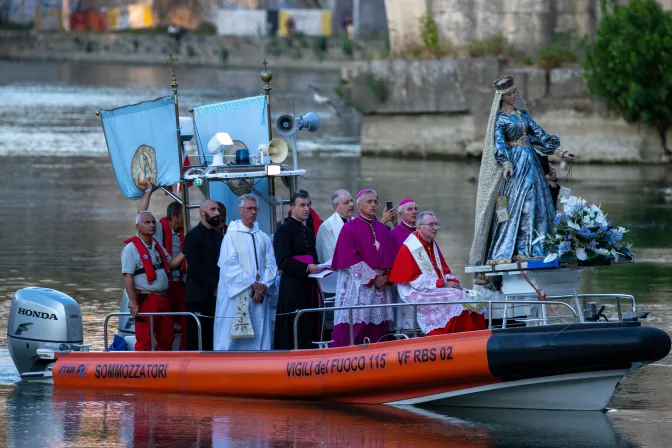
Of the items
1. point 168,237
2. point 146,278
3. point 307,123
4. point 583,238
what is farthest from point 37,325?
point 583,238

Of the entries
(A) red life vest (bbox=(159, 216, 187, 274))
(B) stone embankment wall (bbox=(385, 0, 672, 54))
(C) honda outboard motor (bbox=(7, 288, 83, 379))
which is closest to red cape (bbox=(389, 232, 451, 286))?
(A) red life vest (bbox=(159, 216, 187, 274))

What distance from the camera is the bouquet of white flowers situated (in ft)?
41.9

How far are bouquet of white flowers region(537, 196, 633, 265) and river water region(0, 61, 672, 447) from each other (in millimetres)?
1224

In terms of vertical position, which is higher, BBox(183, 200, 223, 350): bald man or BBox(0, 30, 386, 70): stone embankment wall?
BBox(0, 30, 386, 70): stone embankment wall

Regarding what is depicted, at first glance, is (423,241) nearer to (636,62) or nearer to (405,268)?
(405,268)

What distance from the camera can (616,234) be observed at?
12.9 m

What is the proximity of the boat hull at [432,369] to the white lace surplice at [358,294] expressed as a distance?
1.39 ft

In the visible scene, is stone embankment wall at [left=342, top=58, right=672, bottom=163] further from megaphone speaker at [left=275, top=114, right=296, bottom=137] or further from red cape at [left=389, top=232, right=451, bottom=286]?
red cape at [left=389, top=232, right=451, bottom=286]

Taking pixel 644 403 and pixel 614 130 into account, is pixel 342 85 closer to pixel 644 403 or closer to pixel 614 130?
pixel 614 130

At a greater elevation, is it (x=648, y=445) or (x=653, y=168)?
(x=653, y=168)

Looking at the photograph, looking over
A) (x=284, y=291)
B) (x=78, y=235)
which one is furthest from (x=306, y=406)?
(x=78, y=235)

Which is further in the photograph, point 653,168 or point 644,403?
point 653,168

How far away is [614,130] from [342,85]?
6.78m

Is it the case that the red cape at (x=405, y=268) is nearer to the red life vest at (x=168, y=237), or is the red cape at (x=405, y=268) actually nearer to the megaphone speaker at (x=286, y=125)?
the megaphone speaker at (x=286, y=125)
